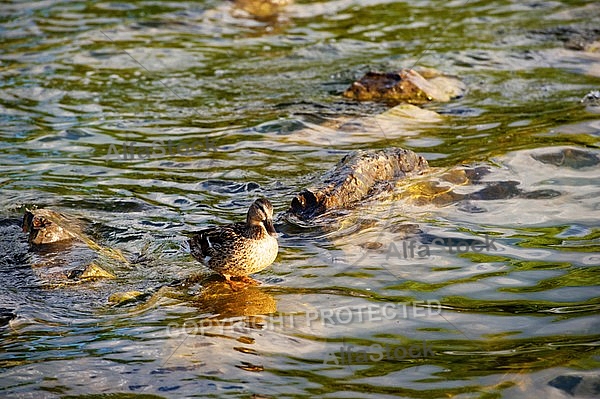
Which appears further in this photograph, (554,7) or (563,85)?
(554,7)

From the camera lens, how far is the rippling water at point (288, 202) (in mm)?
5152

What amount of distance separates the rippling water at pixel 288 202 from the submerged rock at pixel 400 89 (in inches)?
8.8

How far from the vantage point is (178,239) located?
7.28 m

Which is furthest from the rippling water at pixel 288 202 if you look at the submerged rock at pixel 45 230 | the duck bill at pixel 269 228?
the duck bill at pixel 269 228

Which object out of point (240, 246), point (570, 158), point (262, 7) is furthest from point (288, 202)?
point (262, 7)

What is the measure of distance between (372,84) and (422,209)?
3.67 metres

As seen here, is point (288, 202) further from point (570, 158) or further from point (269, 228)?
point (570, 158)

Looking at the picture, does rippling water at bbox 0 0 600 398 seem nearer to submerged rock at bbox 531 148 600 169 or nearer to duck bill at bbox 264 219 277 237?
submerged rock at bbox 531 148 600 169

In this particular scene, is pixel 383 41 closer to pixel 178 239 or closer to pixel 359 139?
pixel 359 139

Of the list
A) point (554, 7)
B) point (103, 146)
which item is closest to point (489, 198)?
point (103, 146)

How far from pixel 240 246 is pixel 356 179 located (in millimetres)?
Result: 1847

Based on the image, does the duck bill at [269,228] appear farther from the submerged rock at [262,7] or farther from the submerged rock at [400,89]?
the submerged rock at [262,7]

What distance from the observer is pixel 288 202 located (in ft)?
26.3

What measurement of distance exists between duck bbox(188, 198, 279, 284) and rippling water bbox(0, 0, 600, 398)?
185 mm
